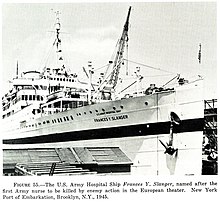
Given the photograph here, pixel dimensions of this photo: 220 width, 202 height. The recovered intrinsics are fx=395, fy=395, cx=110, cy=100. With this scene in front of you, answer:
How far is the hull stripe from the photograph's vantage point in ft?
10.8

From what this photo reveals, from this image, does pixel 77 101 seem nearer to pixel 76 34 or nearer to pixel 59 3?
pixel 76 34

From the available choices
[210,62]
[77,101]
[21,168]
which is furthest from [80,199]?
[77,101]

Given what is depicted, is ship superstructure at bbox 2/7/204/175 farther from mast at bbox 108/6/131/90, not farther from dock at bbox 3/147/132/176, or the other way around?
dock at bbox 3/147/132/176

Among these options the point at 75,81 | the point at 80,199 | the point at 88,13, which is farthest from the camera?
the point at 75,81

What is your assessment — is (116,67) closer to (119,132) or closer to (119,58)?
(119,58)

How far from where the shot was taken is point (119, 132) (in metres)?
3.54

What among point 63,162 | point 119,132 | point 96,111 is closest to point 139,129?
point 119,132

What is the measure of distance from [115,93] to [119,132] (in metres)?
0.47

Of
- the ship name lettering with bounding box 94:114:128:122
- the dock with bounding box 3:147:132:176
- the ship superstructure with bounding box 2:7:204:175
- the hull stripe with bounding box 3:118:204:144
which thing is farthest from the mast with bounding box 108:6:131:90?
the dock with bounding box 3:147:132:176

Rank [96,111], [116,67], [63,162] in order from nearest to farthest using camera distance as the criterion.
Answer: [63,162] → [116,67] → [96,111]

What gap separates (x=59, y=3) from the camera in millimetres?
2744

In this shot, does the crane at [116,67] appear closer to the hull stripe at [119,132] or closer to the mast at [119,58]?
the mast at [119,58]

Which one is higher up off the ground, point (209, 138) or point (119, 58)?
point (119, 58)

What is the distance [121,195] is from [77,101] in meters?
1.77
